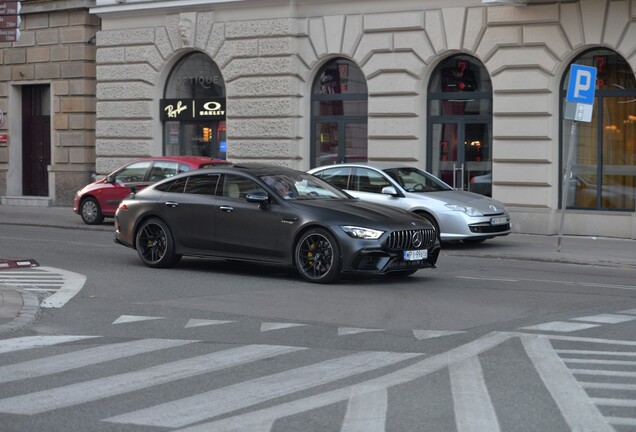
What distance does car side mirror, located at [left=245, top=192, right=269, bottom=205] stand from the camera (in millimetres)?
14930

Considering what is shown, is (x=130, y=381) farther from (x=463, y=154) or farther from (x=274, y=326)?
(x=463, y=154)

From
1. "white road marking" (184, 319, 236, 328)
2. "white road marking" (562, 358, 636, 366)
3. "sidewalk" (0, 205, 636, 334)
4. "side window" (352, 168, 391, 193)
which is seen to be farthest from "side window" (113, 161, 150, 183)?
"white road marking" (562, 358, 636, 366)

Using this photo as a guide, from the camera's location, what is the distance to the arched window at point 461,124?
24750mm

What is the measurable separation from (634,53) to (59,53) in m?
16.2

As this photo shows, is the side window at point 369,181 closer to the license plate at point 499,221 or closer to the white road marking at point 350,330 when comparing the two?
the license plate at point 499,221

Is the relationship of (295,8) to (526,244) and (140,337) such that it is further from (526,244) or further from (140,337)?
(140,337)

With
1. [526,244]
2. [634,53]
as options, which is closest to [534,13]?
[634,53]

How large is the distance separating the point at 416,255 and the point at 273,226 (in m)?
1.86

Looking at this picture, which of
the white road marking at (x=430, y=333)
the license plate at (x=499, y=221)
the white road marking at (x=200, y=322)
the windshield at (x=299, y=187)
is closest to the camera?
the white road marking at (x=430, y=333)

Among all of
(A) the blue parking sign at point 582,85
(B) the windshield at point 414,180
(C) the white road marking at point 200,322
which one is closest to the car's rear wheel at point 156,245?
(C) the white road marking at point 200,322

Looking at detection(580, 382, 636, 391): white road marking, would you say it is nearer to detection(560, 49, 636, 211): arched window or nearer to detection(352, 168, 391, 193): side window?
detection(352, 168, 391, 193): side window

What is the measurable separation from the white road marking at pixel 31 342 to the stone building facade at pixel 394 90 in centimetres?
1195

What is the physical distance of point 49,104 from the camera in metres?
32.6

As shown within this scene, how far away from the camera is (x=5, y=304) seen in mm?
12336
